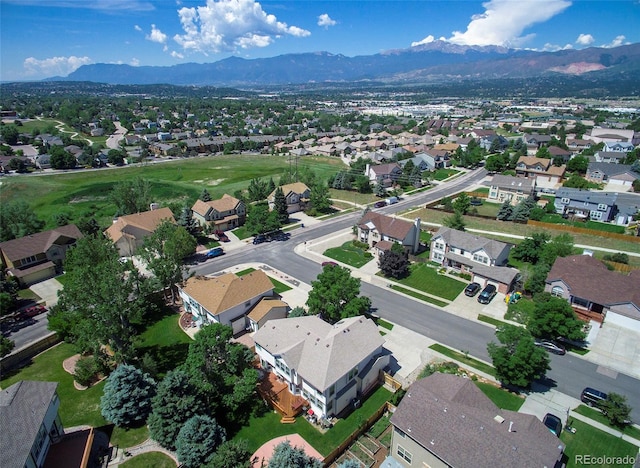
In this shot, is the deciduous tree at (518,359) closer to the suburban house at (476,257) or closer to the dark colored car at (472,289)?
the dark colored car at (472,289)

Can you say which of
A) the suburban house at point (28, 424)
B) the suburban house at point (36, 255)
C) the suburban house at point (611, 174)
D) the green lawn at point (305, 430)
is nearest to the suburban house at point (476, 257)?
the green lawn at point (305, 430)

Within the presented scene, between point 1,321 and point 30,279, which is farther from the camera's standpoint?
point 30,279

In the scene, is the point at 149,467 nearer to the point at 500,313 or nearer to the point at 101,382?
the point at 101,382

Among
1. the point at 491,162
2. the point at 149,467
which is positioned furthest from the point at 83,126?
the point at 149,467

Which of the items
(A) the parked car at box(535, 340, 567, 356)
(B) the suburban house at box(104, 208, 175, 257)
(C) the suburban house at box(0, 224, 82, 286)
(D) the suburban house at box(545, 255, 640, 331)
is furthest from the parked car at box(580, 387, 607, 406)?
(C) the suburban house at box(0, 224, 82, 286)

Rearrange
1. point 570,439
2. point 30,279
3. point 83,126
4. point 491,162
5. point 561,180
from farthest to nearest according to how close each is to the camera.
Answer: point 83,126, point 491,162, point 561,180, point 30,279, point 570,439

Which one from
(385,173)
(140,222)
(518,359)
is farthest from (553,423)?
(385,173)

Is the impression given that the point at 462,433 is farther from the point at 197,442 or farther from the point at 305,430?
the point at 197,442
